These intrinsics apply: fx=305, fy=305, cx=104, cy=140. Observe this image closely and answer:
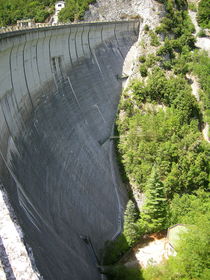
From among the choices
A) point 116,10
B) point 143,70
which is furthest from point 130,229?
point 116,10

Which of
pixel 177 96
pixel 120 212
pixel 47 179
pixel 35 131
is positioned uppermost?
pixel 35 131

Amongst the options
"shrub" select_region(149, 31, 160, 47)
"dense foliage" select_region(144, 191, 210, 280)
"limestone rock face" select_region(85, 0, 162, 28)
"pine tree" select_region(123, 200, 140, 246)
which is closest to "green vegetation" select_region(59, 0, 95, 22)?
"limestone rock face" select_region(85, 0, 162, 28)

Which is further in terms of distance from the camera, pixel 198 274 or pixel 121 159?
pixel 121 159

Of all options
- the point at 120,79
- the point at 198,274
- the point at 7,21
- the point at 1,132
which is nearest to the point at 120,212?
the point at 198,274

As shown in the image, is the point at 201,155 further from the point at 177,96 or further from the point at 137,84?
the point at 137,84

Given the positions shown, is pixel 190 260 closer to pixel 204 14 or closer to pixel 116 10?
pixel 116 10

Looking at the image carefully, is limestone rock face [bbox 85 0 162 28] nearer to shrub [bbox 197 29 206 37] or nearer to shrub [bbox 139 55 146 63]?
shrub [bbox 197 29 206 37]

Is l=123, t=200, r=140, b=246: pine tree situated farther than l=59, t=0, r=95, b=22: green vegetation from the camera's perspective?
No
